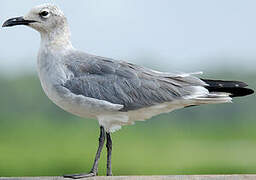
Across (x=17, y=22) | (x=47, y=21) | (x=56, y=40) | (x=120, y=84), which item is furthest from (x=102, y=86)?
(x=17, y=22)

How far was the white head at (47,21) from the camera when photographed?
19.8 ft

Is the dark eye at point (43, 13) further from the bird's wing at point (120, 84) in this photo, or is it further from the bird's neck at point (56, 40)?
the bird's wing at point (120, 84)

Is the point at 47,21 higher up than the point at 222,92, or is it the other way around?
the point at 47,21

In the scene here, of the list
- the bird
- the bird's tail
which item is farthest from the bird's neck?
the bird's tail

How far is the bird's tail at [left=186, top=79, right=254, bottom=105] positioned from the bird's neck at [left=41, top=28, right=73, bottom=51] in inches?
45.6

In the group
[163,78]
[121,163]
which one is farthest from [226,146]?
[163,78]

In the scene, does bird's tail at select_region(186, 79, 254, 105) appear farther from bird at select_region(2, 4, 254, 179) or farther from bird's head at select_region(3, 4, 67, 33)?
bird's head at select_region(3, 4, 67, 33)

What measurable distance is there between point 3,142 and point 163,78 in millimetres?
10932

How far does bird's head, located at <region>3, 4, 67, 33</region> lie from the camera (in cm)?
604

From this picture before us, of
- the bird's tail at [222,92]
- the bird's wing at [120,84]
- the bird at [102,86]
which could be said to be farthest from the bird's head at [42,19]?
the bird's tail at [222,92]

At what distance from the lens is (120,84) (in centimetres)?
617

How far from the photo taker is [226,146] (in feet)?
62.7

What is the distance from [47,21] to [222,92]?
1.54 meters

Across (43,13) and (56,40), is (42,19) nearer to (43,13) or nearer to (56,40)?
(43,13)
